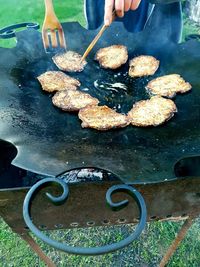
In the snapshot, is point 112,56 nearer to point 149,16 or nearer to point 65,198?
point 149,16

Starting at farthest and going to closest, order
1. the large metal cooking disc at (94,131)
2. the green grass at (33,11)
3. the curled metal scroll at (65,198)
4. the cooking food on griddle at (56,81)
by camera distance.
→ the green grass at (33,11) → the cooking food on griddle at (56,81) → the large metal cooking disc at (94,131) → the curled metal scroll at (65,198)

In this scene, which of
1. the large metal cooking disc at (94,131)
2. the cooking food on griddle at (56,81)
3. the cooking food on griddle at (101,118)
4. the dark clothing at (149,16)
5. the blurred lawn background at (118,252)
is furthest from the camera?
the dark clothing at (149,16)

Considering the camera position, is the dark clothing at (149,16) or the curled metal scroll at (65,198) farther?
the dark clothing at (149,16)

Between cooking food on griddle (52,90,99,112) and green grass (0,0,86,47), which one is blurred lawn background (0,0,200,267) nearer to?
cooking food on griddle (52,90,99,112)

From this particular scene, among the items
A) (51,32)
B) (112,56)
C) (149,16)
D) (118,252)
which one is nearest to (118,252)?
(118,252)

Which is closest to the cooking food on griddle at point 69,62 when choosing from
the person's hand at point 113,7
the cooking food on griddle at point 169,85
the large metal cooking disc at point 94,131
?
the large metal cooking disc at point 94,131

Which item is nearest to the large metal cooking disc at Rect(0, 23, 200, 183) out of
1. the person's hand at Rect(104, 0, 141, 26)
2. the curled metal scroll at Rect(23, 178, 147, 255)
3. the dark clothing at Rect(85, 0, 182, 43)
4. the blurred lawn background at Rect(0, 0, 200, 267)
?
the curled metal scroll at Rect(23, 178, 147, 255)

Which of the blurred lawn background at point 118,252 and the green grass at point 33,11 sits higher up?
the green grass at point 33,11

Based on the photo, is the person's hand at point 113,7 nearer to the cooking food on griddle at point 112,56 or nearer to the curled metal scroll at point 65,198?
the cooking food on griddle at point 112,56
